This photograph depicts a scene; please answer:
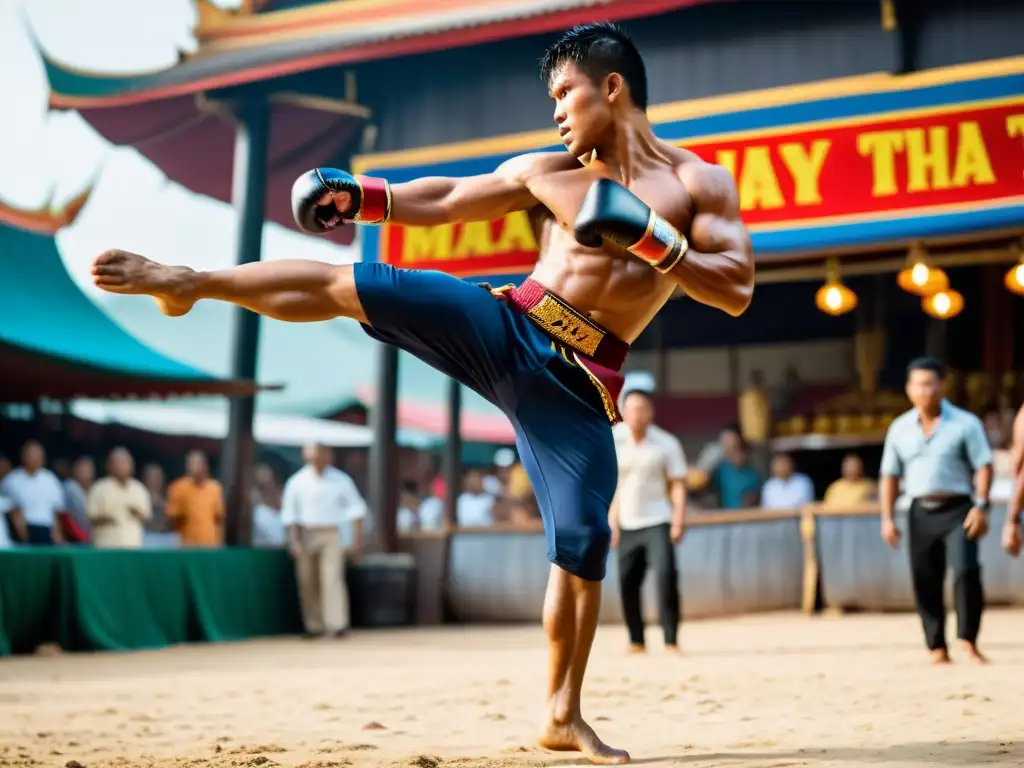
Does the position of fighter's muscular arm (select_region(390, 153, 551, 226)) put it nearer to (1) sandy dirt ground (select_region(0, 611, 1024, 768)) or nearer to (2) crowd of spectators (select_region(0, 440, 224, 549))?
(1) sandy dirt ground (select_region(0, 611, 1024, 768))

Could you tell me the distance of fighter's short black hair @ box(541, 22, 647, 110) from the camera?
388 cm

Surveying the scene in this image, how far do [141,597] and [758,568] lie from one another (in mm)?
5381

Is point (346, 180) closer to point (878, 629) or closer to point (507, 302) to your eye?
point (507, 302)

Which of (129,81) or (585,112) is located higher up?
(129,81)

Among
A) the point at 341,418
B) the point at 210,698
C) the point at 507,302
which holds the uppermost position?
the point at 341,418

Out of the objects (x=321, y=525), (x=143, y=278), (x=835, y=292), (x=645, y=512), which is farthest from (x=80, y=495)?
(x=143, y=278)

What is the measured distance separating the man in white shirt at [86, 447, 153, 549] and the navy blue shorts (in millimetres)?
7812

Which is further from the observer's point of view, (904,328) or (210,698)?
(904,328)

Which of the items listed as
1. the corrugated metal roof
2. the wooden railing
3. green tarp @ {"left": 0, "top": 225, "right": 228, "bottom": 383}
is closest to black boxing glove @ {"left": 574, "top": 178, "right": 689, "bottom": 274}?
the corrugated metal roof

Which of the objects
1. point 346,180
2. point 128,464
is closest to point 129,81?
point 128,464

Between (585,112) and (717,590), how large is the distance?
8.31 meters

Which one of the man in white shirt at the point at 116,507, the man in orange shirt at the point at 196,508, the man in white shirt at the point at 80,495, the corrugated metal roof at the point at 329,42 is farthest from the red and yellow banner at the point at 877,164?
the man in white shirt at the point at 80,495

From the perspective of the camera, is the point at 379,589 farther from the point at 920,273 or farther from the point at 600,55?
the point at 600,55

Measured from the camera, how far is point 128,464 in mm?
11047
